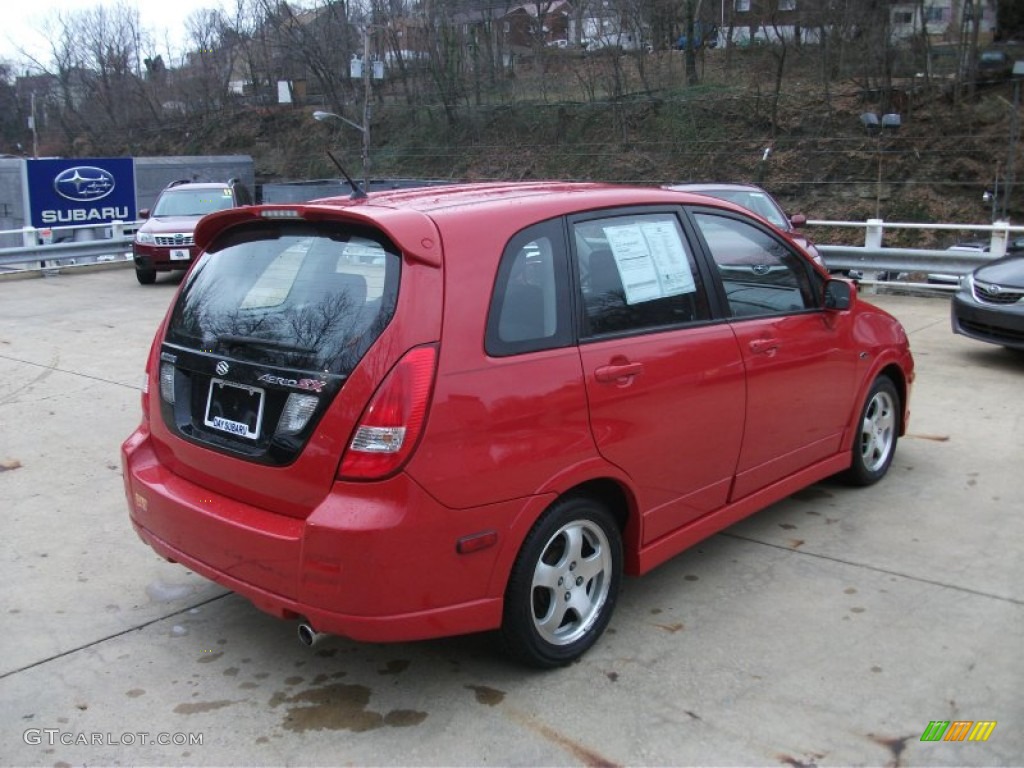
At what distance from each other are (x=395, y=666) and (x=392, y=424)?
111cm

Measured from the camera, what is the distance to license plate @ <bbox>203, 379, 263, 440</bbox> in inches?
126

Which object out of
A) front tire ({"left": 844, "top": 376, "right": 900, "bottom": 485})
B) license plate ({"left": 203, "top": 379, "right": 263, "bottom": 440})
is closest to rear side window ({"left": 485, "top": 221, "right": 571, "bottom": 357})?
license plate ({"left": 203, "top": 379, "right": 263, "bottom": 440})

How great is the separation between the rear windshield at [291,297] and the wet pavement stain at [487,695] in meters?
1.25

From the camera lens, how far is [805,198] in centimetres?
2852

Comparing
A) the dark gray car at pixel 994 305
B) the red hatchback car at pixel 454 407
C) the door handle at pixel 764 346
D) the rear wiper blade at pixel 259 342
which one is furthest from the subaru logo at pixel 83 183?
the door handle at pixel 764 346

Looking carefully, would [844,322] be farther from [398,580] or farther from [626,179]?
[626,179]

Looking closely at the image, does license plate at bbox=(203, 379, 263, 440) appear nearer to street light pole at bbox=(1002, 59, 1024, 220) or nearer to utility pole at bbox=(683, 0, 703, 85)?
street light pole at bbox=(1002, 59, 1024, 220)

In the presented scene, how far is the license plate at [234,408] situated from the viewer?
3209mm

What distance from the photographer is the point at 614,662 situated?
349 centimetres

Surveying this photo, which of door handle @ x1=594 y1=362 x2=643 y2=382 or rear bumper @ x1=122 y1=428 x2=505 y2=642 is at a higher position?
door handle @ x1=594 y1=362 x2=643 y2=382

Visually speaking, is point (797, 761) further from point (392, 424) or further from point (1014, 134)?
point (1014, 134)

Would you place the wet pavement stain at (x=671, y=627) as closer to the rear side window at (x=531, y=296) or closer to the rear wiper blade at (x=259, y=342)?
the rear side window at (x=531, y=296)

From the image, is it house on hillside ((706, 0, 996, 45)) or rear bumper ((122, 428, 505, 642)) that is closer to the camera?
rear bumper ((122, 428, 505, 642))

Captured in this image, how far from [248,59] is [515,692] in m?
58.9
